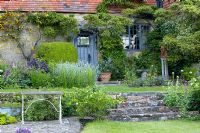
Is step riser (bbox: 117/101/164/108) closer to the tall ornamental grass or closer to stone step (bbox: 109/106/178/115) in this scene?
stone step (bbox: 109/106/178/115)

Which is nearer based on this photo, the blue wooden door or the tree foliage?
the tree foliage

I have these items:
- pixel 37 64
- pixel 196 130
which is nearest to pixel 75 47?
pixel 37 64

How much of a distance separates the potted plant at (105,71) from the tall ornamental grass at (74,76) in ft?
13.5

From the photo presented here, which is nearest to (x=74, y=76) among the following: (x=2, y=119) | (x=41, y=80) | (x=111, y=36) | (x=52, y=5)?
(x=41, y=80)

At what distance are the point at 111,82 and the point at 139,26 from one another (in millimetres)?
4185

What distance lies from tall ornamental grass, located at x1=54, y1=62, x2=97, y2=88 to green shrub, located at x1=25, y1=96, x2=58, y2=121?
3184 mm

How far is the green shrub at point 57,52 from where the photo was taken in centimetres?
1917

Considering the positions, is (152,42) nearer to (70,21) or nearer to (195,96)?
(70,21)

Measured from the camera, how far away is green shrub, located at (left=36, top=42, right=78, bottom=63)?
19.2 m

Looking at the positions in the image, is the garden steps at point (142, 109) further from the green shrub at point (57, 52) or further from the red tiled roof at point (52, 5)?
the red tiled roof at point (52, 5)

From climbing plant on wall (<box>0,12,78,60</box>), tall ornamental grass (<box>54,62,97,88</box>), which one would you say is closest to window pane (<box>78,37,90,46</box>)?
climbing plant on wall (<box>0,12,78,60</box>)

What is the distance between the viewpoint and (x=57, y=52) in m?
19.3

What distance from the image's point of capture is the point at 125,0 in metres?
22.0

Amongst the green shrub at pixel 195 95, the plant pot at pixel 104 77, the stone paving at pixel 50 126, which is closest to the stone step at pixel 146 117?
the green shrub at pixel 195 95
